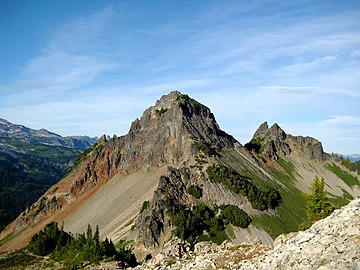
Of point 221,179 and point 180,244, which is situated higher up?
point 221,179

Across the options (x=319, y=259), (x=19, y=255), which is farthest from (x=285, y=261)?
(x=19, y=255)

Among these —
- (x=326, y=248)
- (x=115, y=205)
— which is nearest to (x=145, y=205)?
(x=115, y=205)

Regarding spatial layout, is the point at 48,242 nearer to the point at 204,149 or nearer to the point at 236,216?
the point at 236,216

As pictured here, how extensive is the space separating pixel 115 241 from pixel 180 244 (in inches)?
2374

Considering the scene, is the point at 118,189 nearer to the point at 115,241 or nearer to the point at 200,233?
the point at 115,241

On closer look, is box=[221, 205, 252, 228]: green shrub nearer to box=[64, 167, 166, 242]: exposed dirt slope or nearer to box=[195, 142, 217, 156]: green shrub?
box=[64, 167, 166, 242]: exposed dirt slope

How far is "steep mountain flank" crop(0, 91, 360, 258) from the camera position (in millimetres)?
118625

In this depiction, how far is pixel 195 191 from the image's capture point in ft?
435

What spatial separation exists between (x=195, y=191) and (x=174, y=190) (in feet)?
26.7

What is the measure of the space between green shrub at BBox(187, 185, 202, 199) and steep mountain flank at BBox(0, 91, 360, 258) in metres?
0.37

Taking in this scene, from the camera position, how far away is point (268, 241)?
387 ft

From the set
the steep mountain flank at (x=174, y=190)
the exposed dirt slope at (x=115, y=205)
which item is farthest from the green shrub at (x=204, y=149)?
the exposed dirt slope at (x=115, y=205)

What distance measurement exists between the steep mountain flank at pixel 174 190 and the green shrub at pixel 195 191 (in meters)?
0.37

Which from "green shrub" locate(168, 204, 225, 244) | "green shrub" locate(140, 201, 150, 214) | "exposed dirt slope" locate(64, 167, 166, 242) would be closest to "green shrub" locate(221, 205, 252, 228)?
"green shrub" locate(168, 204, 225, 244)
